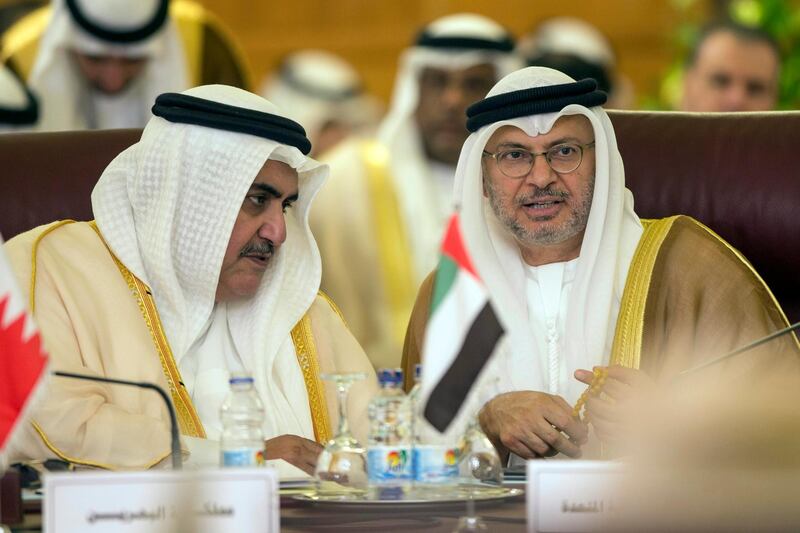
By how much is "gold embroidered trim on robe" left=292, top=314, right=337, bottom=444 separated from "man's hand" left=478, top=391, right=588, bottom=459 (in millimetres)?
390

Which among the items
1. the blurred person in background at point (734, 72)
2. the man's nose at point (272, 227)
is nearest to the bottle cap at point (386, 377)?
the man's nose at point (272, 227)

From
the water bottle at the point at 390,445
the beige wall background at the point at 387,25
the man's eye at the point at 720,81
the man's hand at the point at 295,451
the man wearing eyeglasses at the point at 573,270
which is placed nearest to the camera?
the water bottle at the point at 390,445

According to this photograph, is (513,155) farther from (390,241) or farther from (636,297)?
(390,241)

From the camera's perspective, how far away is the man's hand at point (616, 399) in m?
3.43

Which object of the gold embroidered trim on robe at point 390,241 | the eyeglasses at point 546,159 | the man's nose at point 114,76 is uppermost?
the man's nose at point 114,76

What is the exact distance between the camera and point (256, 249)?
3779 mm

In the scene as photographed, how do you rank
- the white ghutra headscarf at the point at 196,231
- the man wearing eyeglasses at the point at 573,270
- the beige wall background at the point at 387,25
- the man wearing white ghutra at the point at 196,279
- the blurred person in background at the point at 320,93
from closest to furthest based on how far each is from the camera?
the man wearing white ghutra at the point at 196,279 → the white ghutra headscarf at the point at 196,231 → the man wearing eyeglasses at the point at 573,270 → the beige wall background at the point at 387,25 → the blurred person in background at the point at 320,93

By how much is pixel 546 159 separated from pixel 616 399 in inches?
32.0

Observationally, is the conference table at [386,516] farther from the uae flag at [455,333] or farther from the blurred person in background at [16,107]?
the blurred person in background at [16,107]

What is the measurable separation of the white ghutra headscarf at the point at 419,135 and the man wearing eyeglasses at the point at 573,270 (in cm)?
260

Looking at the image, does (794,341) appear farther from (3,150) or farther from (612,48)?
(612,48)

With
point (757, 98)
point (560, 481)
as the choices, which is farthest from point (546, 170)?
point (757, 98)

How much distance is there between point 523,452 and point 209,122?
1031 mm

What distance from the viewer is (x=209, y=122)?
3.71 meters
